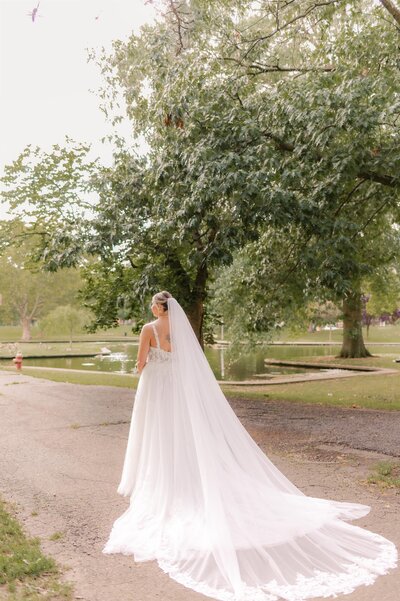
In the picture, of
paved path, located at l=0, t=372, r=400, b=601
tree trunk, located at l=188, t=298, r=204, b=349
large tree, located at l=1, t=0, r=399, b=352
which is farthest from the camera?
tree trunk, located at l=188, t=298, r=204, b=349

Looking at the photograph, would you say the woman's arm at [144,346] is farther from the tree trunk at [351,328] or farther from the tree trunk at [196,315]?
the tree trunk at [351,328]

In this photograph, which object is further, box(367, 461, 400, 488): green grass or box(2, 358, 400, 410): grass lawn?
box(2, 358, 400, 410): grass lawn

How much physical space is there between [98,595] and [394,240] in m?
21.1

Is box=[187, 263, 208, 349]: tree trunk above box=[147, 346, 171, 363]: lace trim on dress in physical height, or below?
above

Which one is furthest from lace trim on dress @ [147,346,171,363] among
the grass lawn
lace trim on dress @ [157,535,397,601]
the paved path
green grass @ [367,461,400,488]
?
the grass lawn

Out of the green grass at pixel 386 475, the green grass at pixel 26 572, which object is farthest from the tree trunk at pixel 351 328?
the green grass at pixel 26 572

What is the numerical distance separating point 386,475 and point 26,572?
479cm

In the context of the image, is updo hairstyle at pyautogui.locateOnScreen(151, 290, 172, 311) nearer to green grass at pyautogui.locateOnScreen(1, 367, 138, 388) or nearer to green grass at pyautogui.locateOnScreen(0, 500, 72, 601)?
green grass at pyautogui.locateOnScreen(0, 500, 72, 601)

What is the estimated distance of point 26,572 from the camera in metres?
4.62

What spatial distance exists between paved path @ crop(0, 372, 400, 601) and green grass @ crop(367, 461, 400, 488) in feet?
0.56

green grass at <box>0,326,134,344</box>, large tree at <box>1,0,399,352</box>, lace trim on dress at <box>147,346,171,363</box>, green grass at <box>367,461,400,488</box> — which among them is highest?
large tree at <box>1,0,399,352</box>

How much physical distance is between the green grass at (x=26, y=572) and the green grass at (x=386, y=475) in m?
4.18

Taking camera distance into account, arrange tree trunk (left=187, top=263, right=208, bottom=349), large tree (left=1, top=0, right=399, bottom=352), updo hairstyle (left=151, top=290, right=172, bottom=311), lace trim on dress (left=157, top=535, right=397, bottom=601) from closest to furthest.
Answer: lace trim on dress (left=157, top=535, right=397, bottom=601)
updo hairstyle (left=151, top=290, right=172, bottom=311)
large tree (left=1, top=0, right=399, bottom=352)
tree trunk (left=187, top=263, right=208, bottom=349)

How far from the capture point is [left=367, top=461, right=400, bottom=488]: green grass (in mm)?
7184
